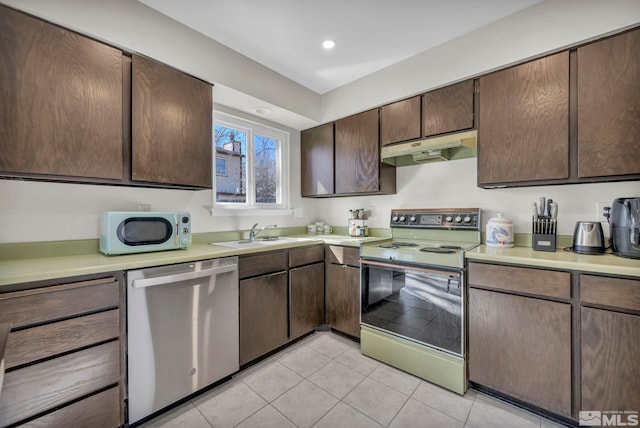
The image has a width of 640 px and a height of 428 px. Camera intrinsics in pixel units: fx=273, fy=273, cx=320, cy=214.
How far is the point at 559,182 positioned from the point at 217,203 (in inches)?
104

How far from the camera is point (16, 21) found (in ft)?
4.49

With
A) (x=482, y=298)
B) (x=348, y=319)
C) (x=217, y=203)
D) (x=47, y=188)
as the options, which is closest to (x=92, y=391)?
(x=47, y=188)

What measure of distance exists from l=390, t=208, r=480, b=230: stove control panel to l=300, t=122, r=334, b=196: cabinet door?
778 mm

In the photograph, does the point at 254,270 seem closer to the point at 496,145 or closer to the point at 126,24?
the point at 126,24

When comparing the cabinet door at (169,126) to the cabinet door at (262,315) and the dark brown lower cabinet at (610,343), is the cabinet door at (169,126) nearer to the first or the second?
the cabinet door at (262,315)

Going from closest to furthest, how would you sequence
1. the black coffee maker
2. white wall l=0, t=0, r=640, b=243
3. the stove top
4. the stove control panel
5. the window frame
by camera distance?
1. the black coffee maker
2. white wall l=0, t=0, r=640, b=243
3. the stove top
4. the stove control panel
5. the window frame

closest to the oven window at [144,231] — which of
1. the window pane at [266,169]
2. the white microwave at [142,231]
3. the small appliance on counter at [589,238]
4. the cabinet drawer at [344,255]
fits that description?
the white microwave at [142,231]

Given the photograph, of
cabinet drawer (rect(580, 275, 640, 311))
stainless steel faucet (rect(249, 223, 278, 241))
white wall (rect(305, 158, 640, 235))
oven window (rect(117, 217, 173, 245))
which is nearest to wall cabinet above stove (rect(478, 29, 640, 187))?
white wall (rect(305, 158, 640, 235))

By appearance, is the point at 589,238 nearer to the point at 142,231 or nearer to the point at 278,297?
the point at 278,297

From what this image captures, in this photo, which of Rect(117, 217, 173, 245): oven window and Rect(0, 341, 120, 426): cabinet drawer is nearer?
Rect(0, 341, 120, 426): cabinet drawer

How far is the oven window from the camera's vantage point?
1.69 metres

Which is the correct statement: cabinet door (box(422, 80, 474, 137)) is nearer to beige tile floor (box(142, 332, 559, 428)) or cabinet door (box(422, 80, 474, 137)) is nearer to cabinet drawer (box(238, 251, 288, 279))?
cabinet drawer (box(238, 251, 288, 279))

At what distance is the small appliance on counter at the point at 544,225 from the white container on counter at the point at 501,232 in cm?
15

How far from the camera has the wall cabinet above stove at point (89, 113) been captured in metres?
1.37
